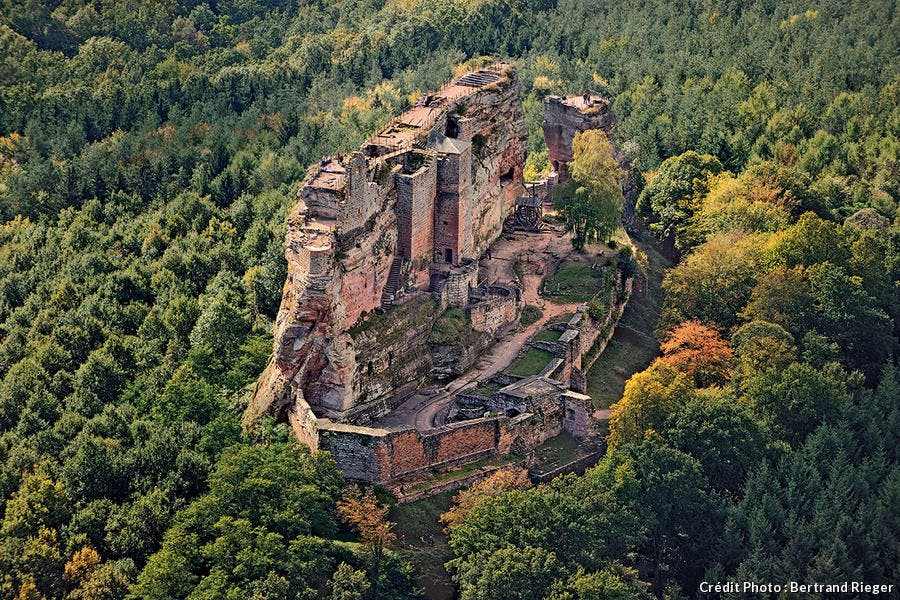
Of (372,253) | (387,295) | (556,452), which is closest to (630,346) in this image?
(556,452)

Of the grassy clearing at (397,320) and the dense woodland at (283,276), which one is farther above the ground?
the grassy clearing at (397,320)

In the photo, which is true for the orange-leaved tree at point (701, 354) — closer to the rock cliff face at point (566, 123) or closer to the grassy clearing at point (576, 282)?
the grassy clearing at point (576, 282)

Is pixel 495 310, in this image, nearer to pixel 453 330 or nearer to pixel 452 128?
pixel 453 330

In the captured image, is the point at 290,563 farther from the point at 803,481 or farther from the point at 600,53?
the point at 600,53

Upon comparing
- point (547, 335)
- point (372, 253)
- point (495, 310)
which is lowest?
point (547, 335)

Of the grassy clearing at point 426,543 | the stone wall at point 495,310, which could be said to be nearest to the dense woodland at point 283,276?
the grassy clearing at point 426,543
